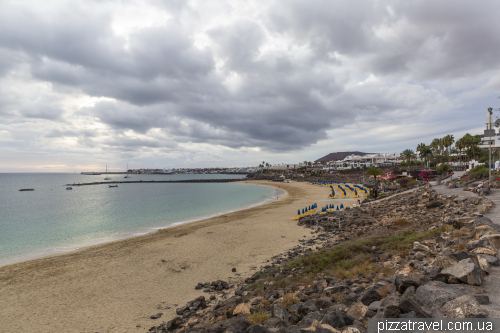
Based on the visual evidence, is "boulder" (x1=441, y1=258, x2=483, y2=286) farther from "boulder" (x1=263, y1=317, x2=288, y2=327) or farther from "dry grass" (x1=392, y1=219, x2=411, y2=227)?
"dry grass" (x1=392, y1=219, x2=411, y2=227)

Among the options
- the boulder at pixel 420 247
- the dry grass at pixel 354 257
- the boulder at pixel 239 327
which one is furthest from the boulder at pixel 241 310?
the boulder at pixel 420 247

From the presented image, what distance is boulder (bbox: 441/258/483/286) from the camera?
15.5 ft

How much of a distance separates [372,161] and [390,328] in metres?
162

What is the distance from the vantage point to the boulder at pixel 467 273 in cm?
473

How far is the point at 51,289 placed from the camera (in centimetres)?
1219

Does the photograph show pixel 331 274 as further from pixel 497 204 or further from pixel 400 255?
pixel 497 204

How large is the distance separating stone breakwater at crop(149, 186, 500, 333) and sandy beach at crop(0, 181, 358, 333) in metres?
1.56

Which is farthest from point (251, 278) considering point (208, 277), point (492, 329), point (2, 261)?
point (2, 261)

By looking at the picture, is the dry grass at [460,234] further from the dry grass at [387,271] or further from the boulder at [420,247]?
the dry grass at [387,271]

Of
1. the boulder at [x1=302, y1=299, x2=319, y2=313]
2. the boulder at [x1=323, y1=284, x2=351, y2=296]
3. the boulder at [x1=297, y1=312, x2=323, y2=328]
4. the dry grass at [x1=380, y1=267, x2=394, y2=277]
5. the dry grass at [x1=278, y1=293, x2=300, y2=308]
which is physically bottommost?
the dry grass at [x1=278, y1=293, x2=300, y2=308]

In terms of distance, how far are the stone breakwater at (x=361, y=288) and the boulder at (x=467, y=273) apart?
2cm

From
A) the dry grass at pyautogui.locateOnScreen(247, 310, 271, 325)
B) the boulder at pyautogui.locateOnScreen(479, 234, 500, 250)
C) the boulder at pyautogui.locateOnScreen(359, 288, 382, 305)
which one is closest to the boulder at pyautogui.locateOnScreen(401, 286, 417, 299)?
the boulder at pyautogui.locateOnScreen(359, 288, 382, 305)

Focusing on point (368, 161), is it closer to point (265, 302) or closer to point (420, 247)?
point (420, 247)

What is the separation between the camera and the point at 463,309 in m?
3.64
